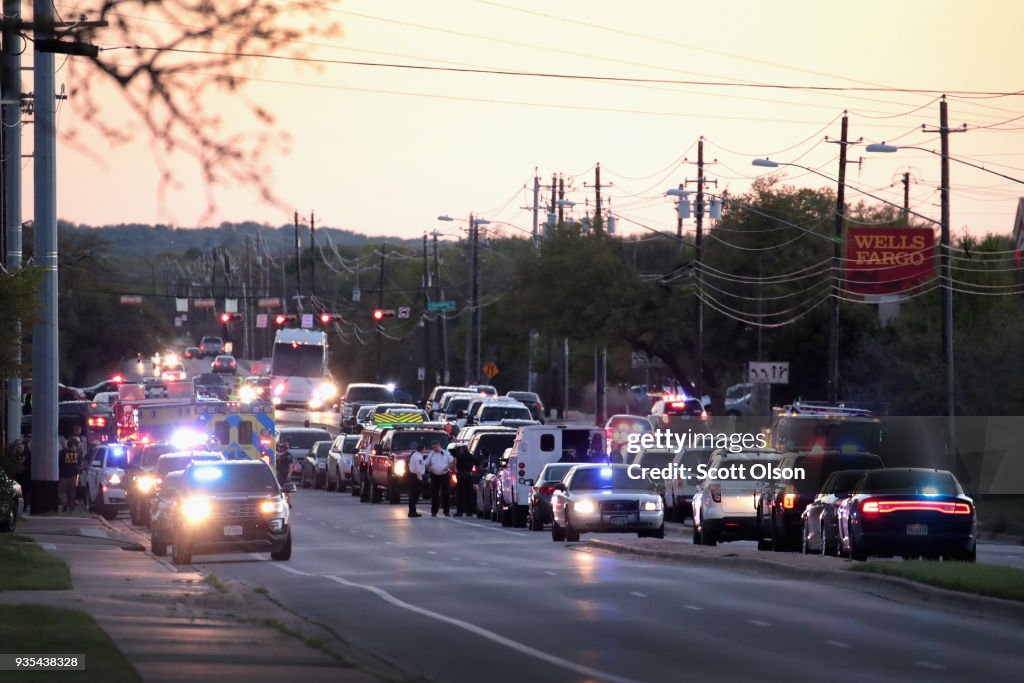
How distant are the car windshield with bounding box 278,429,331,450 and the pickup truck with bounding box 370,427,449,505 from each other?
39.7ft

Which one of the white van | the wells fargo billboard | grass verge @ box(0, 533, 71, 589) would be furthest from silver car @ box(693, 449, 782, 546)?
the wells fargo billboard

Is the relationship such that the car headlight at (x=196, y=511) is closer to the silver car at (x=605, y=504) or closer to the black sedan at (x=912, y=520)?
the silver car at (x=605, y=504)

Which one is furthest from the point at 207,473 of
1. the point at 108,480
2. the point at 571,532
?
the point at 108,480

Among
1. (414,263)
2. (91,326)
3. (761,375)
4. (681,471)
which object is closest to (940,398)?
(761,375)

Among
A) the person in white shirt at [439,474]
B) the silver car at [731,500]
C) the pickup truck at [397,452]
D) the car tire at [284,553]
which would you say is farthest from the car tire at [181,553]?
the pickup truck at [397,452]

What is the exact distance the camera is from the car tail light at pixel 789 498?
28.4 metres

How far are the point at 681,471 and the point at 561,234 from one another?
44.7m

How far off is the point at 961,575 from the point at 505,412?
39.8m

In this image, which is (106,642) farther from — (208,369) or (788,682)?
(208,369)

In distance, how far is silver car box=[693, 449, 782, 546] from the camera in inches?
1186

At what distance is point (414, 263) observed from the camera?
150 m

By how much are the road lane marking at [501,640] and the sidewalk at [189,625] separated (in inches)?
58.5

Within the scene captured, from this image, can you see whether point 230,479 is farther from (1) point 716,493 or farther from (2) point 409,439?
(2) point 409,439

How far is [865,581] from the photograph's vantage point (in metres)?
20.9
